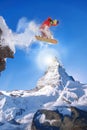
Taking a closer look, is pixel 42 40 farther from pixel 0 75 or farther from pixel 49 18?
pixel 0 75

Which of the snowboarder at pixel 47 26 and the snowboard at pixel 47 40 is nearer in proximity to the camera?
the snowboarder at pixel 47 26

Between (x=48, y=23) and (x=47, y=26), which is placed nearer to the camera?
(x=48, y=23)

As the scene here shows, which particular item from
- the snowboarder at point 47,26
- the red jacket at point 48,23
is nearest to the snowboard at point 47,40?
the snowboarder at point 47,26

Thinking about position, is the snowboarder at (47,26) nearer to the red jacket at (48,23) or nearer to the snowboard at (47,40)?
the red jacket at (48,23)

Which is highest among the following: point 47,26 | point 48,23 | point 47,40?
point 48,23

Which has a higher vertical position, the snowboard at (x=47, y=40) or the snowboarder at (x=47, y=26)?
the snowboarder at (x=47, y=26)

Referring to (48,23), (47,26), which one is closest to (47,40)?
(47,26)

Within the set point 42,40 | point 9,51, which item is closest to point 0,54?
point 9,51

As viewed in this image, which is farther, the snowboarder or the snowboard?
the snowboard

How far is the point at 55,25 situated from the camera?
32.9 metres

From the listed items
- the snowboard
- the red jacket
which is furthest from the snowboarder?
the snowboard

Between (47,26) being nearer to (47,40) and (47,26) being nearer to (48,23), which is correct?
(48,23)

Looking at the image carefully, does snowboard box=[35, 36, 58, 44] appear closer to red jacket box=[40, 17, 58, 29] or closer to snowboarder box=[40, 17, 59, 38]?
snowboarder box=[40, 17, 59, 38]

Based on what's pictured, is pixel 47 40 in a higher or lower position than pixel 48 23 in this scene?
lower
